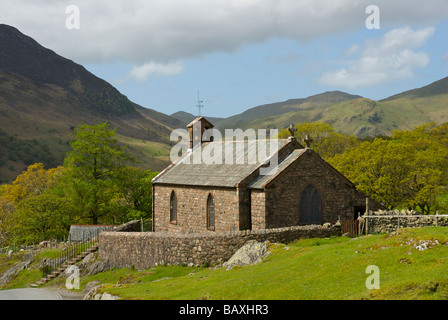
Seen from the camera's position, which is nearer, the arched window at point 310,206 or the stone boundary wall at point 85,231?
the arched window at point 310,206

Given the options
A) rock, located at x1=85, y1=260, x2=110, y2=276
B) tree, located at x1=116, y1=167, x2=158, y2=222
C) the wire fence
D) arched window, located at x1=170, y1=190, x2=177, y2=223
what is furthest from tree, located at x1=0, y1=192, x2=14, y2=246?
arched window, located at x1=170, y1=190, x2=177, y2=223

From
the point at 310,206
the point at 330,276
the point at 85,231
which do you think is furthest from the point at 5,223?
the point at 330,276

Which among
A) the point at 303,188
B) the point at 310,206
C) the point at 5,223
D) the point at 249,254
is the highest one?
the point at 303,188

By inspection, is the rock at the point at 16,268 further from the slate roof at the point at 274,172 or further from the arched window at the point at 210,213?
the slate roof at the point at 274,172

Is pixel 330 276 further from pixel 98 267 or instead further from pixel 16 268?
pixel 16 268

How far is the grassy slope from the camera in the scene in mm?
14578

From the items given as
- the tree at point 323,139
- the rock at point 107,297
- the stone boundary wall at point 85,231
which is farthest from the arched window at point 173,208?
the tree at point 323,139

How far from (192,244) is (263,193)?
6.37 meters

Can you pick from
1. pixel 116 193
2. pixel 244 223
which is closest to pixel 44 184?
pixel 116 193

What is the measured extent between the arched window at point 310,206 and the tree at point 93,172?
25.9 m

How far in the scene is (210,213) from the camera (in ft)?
115

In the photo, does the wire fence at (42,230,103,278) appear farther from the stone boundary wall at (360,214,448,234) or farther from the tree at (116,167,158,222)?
the stone boundary wall at (360,214,448,234)

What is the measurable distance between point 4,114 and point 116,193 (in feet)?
469

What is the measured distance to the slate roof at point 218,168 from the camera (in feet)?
111
